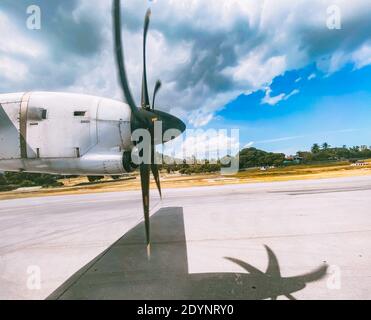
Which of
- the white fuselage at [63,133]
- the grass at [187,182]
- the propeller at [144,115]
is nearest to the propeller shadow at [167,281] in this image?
the propeller at [144,115]

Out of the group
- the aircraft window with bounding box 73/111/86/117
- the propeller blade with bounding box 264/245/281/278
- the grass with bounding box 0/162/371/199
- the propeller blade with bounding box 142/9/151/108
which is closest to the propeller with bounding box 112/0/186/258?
the propeller blade with bounding box 142/9/151/108

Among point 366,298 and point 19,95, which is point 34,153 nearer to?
point 19,95

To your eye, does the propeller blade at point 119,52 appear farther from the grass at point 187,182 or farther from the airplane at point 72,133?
the grass at point 187,182

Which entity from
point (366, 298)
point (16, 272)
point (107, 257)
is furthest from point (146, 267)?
point (366, 298)

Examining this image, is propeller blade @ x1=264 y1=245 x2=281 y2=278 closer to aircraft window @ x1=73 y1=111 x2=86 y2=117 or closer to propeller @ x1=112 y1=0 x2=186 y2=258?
propeller @ x1=112 y1=0 x2=186 y2=258

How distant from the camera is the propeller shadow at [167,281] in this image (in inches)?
204

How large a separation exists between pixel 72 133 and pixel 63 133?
244mm

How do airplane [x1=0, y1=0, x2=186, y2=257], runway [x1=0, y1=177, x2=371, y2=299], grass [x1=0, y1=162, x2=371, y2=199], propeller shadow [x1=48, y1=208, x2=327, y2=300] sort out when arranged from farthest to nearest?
grass [x1=0, y1=162, x2=371, y2=199]
airplane [x1=0, y1=0, x2=186, y2=257]
runway [x1=0, y1=177, x2=371, y2=299]
propeller shadow [x1=48, y1=208, x2=327, y2=300]

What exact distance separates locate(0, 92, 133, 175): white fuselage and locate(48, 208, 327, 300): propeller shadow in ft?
9.05

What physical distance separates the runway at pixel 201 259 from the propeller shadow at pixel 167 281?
2 centimetres

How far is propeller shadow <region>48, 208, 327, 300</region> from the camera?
5.17 metres

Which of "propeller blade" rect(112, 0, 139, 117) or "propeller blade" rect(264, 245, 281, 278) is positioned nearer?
"propeller blade" rect(112, 0, 139, 117)

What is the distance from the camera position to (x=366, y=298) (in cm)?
462

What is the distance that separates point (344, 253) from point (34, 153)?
920 centimetres
